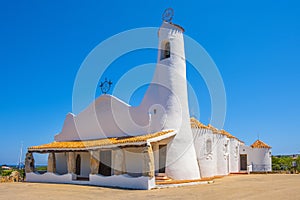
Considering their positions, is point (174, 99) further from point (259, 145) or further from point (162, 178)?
point (259, 145)

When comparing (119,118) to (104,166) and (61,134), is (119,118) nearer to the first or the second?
(104,166)

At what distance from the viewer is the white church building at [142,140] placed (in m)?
17.2

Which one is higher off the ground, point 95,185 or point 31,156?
point 31,156

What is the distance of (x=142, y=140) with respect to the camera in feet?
52.3

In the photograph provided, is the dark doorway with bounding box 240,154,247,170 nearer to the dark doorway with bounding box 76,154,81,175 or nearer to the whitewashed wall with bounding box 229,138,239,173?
the whitewashed wall with bounding box 229,138,239,173

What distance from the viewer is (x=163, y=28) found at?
66.0 ft

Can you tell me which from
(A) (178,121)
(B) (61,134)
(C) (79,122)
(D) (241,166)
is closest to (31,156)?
(B) (61,134)

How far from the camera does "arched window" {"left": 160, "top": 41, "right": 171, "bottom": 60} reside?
66.1ft

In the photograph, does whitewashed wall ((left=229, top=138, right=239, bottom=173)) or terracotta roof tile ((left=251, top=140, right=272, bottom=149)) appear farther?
terracotta roof tile ((left=251, top=140, right=272, bottom=149))

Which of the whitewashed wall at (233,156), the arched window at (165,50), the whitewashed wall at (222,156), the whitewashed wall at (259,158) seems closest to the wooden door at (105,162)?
the arched window at (165,50)

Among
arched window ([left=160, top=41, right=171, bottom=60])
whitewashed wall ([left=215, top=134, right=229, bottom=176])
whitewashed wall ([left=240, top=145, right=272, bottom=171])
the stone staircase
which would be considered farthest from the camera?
whitewashed wall ([left=240, top=145, right=272, bottom=171])

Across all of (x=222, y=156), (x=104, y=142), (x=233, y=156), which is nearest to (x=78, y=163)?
(x=104, y=142)

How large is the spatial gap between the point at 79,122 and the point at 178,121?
7735 millimetres

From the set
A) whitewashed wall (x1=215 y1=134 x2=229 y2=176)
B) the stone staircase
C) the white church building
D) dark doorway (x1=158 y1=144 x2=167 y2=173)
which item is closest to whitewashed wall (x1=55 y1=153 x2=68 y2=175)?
the white church building
